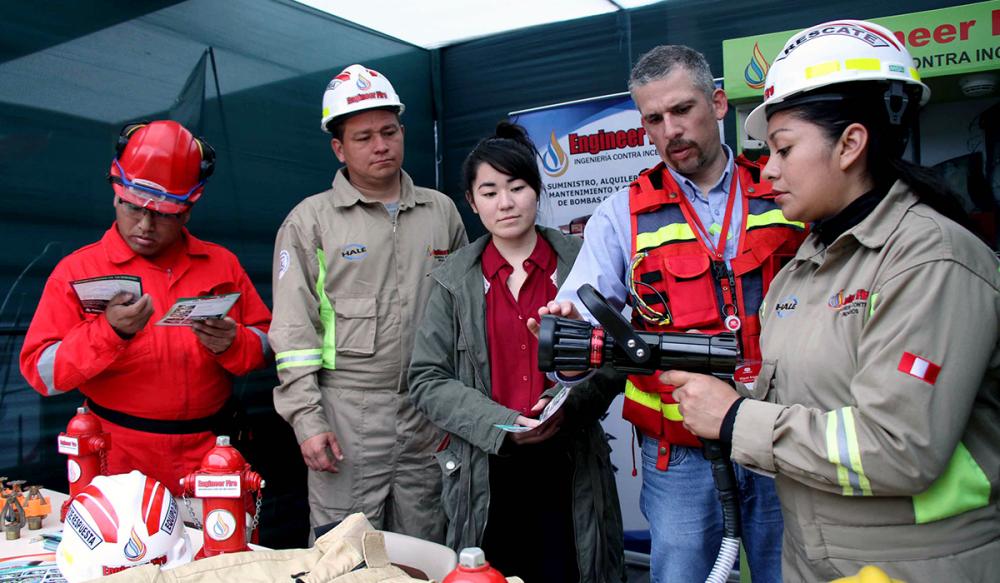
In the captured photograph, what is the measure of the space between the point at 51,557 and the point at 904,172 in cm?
236

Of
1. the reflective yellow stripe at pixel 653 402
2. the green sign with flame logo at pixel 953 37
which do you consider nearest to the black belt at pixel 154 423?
the reflective yellow stripe at pixel 653 402

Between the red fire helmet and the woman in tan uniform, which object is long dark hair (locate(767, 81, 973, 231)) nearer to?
the woman in tan uniform

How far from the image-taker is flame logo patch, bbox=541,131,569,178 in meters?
4.69

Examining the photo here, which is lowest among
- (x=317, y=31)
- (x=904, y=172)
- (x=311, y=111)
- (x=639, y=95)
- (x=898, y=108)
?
(x=904, y=172)

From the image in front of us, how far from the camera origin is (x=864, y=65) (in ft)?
5.23

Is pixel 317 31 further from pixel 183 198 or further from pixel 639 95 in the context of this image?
pixel 639 95

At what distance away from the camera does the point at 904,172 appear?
5.24ft

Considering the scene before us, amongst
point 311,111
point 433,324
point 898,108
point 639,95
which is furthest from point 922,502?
point 311,111

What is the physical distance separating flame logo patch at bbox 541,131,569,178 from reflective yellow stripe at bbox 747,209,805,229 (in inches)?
98.4

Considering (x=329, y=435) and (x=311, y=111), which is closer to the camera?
(x=329, y=435)

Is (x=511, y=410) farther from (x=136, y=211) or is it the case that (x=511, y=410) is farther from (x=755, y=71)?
(x=755, y=71)

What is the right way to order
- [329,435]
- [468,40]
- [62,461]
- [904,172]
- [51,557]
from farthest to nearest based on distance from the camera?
[468,40] < [62,461] < [329,435] < [51,557] < [904,172]

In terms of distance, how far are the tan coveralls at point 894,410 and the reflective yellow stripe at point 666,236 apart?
2.06 ft

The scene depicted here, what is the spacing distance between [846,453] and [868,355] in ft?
0.64
